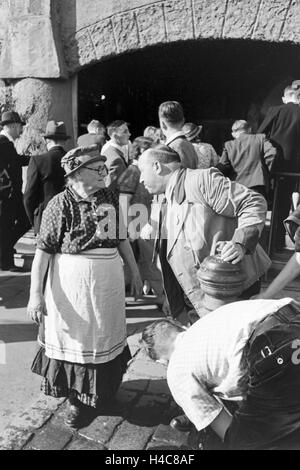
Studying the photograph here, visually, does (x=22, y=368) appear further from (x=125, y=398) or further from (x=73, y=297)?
(x=73, y=297)

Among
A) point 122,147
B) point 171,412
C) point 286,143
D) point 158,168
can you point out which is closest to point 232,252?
point 158,168

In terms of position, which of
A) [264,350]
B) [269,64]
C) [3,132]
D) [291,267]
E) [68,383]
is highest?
[269,64]

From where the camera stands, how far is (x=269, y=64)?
33.3ft

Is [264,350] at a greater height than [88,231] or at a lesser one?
lesser

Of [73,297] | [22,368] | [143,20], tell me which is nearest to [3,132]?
[143,20]

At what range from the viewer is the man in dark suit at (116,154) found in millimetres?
5055

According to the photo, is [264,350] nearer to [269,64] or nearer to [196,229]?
[196,229]

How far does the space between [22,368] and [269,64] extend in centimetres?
857

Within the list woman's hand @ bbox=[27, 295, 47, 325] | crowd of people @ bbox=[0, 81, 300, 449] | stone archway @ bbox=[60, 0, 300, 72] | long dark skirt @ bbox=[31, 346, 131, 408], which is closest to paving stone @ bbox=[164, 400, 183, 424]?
crowd of people @ bbox=[0, 81, 300, 449]

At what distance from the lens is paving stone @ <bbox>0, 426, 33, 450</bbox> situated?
8.94ft

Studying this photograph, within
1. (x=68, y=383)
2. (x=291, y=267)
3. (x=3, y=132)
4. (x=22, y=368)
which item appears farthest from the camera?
(x=3, y=132)

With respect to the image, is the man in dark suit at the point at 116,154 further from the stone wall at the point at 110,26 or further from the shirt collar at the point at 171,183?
the shirt collar at the point at 171,183

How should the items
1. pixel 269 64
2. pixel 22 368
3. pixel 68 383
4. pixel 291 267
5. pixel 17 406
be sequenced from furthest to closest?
pixel 269 64 < pixel 22 368 < pixel 17 406 < pixel 68 383 < pixel 291 267

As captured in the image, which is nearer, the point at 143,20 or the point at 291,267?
the point at 291,267
